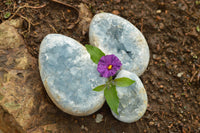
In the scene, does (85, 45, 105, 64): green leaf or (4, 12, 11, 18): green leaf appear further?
(4, 12, 11, 18): green leaf

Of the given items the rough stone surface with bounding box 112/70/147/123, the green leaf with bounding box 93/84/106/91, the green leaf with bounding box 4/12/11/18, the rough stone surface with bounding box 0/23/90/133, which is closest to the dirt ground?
the green leaf with bounding box 4/12/11/18

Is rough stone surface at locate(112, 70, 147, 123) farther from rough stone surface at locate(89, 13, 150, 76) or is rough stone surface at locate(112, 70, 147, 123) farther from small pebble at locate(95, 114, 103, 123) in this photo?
small pebble at locate(95, 114, 103, 123)

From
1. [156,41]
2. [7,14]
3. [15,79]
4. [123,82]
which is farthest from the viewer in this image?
[156,41]

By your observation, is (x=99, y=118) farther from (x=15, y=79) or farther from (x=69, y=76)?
(x=15, y=79)

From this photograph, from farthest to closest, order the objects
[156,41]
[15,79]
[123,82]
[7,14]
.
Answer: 1. [156,41]
2. [7,14]
3. [15,79]
4. [123,82]

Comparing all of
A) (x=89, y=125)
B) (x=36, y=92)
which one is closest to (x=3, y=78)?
(x=36, y=92)

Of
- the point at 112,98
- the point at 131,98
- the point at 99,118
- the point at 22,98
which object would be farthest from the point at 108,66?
the point at 22,98

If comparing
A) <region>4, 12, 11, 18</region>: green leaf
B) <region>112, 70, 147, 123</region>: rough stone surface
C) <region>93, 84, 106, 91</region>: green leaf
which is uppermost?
<region>4, 12, 11, 18</region>: green leaf
